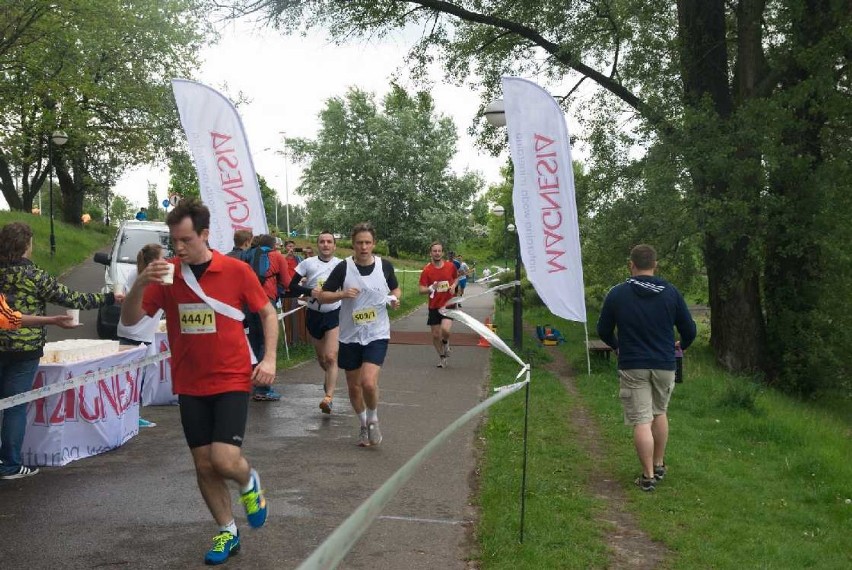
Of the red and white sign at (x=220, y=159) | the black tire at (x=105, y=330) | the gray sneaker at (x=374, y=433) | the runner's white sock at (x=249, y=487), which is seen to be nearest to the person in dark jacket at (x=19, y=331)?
the runner's white sock at (x=249, y=487)

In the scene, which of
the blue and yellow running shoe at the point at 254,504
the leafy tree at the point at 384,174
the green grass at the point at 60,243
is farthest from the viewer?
the leafy tree at the point at 384,174

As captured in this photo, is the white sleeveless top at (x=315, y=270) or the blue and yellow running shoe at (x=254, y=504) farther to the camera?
the white sleeveless top at (x=315, y=270)

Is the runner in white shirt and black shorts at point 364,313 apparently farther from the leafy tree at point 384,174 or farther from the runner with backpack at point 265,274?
the leafy tree at point 384,174

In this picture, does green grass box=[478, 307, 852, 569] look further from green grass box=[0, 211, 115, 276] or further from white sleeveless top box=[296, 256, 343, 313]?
green grass box=[0, 211, 115, 276]

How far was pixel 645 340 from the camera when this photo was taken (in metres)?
6.46

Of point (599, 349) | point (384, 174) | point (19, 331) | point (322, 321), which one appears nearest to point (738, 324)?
point (599, 349)

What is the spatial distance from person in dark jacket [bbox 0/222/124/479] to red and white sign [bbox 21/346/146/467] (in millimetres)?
264

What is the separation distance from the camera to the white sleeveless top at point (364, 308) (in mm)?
7297

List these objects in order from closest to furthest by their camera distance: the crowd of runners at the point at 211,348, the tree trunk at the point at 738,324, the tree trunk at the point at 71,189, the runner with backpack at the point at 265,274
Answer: the crowd of runners at the point at 211,348, the runner with backpack at the point at 265,274, the tree trunk at the point at 738,324, the tree trunk at the point at 71,189

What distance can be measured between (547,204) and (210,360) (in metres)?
8.67

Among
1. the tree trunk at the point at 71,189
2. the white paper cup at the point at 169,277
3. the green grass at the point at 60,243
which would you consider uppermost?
the tree trunk at the point at 71,189

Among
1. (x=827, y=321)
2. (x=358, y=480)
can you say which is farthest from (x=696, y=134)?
(x=358, y=480)

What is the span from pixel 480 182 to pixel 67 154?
117 feet

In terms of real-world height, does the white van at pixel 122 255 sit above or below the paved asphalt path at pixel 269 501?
above
